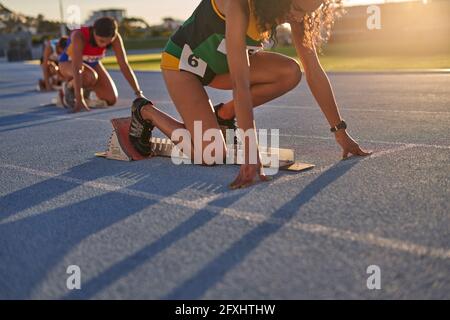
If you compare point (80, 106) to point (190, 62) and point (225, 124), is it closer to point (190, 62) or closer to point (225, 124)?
point (225, 124)

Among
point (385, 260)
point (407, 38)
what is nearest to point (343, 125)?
point (385, 260)

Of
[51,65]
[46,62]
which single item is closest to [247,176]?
[46,62]

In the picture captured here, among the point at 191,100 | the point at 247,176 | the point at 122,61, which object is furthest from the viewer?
the point at 122,61

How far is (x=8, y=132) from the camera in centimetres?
717

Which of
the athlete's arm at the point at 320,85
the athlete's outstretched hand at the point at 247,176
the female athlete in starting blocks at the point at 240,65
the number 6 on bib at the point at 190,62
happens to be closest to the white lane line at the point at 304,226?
the athlete's outstretched hand at the point at 247,176

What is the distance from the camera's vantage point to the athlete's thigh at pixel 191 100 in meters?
4.53

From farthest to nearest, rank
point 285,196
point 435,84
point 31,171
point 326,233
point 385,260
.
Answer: point 435,84, point 31,171, point 285,196, point 326,233, point 385,260

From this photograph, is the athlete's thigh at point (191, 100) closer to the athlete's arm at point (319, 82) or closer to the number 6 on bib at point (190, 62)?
the number 6 on bib at point (190, 62)

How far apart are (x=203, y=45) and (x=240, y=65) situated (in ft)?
2.99

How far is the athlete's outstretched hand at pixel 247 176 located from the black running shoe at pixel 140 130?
1.43 m

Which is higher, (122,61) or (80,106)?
(122,61)

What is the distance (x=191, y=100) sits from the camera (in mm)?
4574
